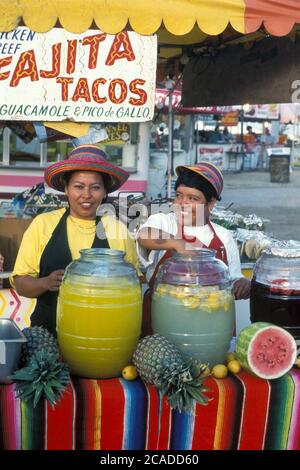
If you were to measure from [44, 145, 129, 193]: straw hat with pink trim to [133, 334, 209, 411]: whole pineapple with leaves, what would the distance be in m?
0.73

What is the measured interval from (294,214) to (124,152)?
7.25 meters

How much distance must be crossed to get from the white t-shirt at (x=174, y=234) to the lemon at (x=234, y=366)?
0.54 metres

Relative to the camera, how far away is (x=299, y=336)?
2.29 meters

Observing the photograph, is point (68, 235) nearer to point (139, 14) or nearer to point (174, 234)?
point (174, 234)

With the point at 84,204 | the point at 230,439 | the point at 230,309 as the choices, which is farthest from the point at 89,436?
the point at 84,204

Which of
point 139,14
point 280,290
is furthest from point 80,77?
point 280,290

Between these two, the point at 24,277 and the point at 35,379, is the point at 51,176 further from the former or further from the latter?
the point at 35,379

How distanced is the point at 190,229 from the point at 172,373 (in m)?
0.89

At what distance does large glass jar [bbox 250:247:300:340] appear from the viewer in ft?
7.34

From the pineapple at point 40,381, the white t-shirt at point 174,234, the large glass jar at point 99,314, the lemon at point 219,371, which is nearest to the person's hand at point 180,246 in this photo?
the white t-shirt at point 174,234

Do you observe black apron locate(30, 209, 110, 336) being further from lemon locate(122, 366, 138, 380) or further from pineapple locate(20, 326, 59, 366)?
lemon locate(122, 366, 138, 380)

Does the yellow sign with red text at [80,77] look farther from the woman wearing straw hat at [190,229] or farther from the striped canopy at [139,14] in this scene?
the woman wearing straw hat at [190,229]

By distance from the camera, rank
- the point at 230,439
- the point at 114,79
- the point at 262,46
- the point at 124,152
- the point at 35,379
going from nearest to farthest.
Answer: the point at 35,379, the point at 230,439, the point at 114,79, the point at 262,46, the point at 124,152

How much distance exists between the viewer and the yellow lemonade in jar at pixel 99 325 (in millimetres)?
1929
